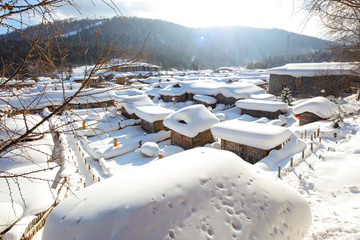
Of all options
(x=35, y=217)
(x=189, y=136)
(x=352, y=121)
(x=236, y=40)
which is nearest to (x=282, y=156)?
(x=189, y=136)

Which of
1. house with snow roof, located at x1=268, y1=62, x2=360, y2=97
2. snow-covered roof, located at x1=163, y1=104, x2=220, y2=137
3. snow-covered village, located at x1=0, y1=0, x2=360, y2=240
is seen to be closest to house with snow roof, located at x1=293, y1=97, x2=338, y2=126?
snow-covered village, located at x1=0, y1=0, x2=360, y2=240

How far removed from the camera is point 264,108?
19.7m

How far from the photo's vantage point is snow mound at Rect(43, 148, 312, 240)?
305 cm

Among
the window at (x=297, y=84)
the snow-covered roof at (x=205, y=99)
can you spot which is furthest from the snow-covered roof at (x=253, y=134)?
the window at (x=297, y=84)

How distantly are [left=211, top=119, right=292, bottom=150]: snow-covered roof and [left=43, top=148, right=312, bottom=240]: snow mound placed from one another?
20.9 ft

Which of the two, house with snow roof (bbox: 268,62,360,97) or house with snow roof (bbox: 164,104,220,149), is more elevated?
house with snow roof (bbox: 268,62,360,97)

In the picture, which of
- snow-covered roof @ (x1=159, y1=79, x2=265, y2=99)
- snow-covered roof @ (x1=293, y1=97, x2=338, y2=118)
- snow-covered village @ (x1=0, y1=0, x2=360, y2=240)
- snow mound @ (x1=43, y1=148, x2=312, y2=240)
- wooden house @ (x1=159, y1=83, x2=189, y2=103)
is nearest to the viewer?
snow-covered village @ (x1=0, y1=0, x2=360, y2=240)

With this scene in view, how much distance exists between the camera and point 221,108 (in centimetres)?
2491

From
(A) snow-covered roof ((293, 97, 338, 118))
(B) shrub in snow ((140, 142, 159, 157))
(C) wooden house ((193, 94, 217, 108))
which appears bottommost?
(B) shrub in snow ((140, 142, 159, 157))

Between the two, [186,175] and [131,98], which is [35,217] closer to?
[186,175]

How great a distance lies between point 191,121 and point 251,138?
478 cm

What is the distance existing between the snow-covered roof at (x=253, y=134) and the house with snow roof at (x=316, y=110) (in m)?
7.27

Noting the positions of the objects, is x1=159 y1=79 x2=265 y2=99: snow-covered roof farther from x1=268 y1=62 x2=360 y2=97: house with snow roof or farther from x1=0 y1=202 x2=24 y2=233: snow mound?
x1=0 y1=202 x2=24 y2=233: snow mound

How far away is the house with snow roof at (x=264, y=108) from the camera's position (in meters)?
19.2
